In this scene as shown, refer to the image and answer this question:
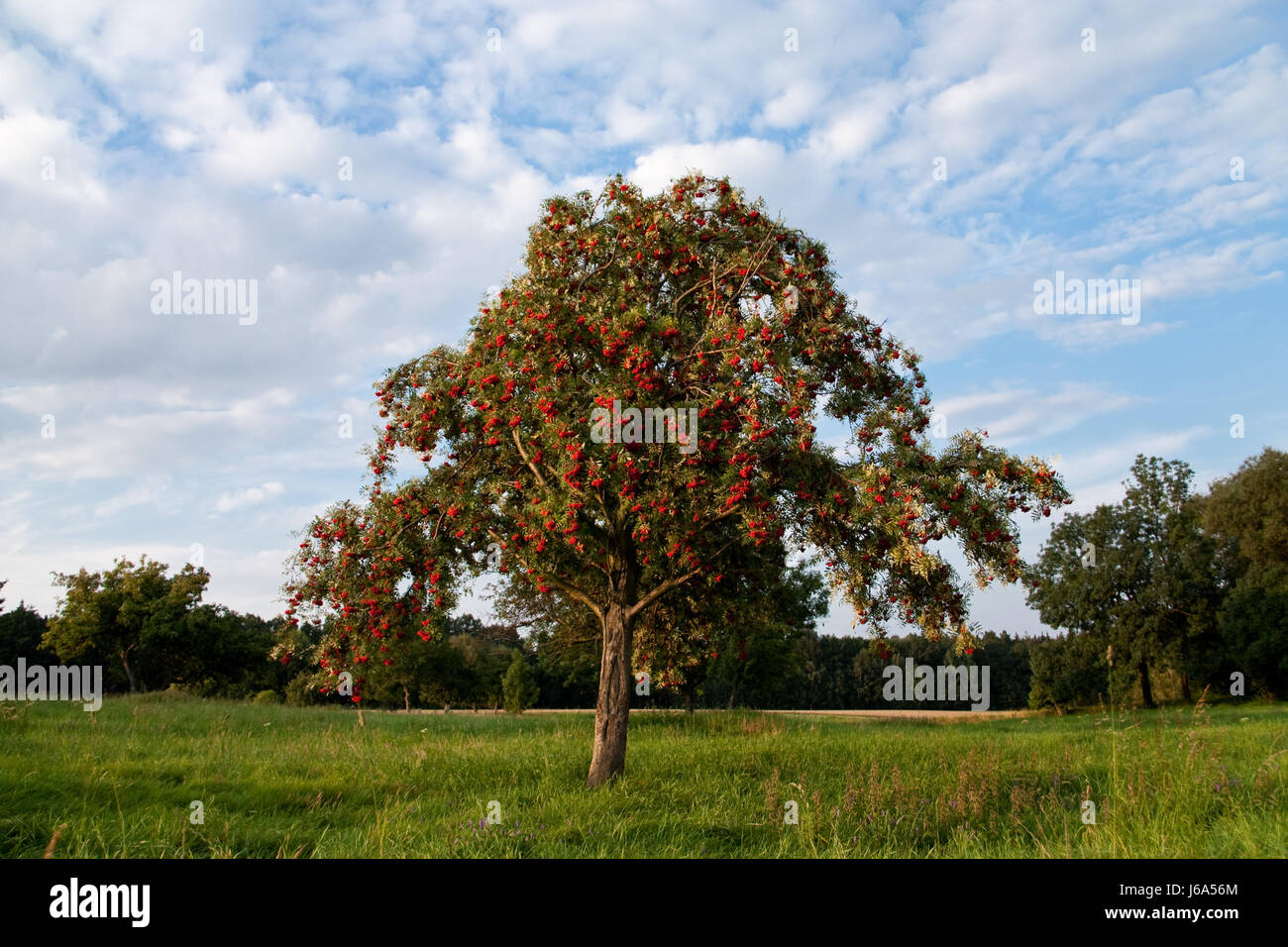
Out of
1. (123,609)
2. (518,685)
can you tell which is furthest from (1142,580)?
(123,609)

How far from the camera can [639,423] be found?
33.5ft

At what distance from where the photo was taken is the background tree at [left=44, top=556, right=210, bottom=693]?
40.7 metres

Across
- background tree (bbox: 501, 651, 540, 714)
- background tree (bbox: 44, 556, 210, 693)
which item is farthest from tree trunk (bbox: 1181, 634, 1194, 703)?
background tree (bbox: 44, 556, 210, 693)

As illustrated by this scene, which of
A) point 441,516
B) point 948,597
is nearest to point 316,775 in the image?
point 441,516

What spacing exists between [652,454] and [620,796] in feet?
16.0

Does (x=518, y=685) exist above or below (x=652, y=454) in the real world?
below

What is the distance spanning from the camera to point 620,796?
35.0ft

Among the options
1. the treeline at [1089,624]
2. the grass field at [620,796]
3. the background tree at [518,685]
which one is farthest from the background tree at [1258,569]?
the background tree at [518,685]

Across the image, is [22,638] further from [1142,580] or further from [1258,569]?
[1258,569]

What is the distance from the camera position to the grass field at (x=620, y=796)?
745 cm

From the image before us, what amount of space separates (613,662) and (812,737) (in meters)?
7.91

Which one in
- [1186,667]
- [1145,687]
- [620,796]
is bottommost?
[1145,687]

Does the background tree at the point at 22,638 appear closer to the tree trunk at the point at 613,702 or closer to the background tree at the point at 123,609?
the background tree at the point at 123,609

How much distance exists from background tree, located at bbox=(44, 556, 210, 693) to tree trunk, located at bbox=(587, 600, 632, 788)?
38.1 metres
